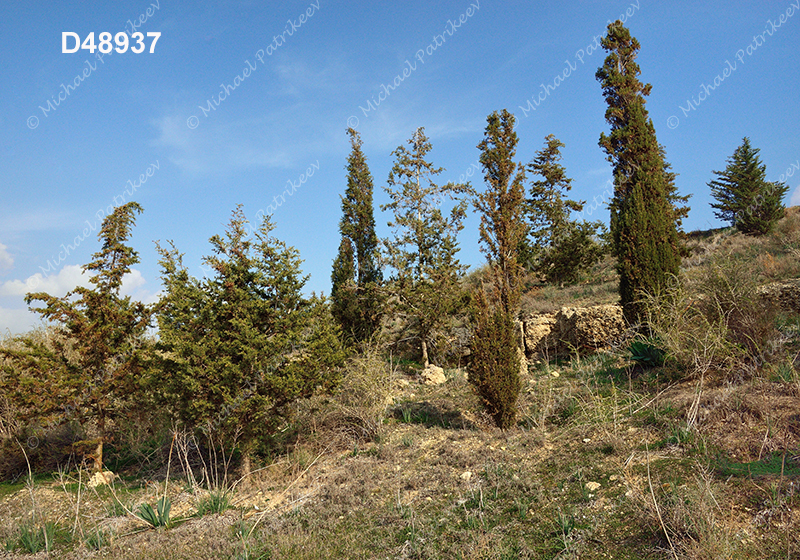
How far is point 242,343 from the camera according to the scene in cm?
732

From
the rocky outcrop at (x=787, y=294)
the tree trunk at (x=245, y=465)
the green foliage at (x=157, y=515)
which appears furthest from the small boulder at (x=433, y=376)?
the rocky outcrop at (x=787, y=294)

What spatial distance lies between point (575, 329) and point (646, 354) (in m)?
3.16

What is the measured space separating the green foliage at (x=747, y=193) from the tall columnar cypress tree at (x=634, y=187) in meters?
16.5

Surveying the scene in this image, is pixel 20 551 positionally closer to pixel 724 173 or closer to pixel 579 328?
pixel 579 328

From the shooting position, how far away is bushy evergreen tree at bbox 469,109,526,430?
25.4 ft

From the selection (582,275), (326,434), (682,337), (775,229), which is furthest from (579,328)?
(775,229)

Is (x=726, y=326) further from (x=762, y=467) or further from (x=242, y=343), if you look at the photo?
(x=242, y=343)

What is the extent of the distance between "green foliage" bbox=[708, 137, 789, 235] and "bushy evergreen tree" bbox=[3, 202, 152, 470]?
28.8 m

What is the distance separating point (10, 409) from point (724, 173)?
38.1m

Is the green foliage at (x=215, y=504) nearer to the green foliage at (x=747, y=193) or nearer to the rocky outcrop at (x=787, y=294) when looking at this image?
the rocky outcrop at (x=787, y=294)

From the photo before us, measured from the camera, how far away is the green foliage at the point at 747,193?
974 inches

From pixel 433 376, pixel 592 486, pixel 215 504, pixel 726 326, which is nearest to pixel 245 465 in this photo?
pixel 215 504

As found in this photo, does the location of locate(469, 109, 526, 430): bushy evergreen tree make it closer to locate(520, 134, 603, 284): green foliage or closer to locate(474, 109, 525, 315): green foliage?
locate(474, 109, 525, 315): green foliage

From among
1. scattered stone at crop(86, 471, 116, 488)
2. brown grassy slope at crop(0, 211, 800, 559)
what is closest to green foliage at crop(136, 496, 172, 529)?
brown grassy slope at crop(0, 211, 800, 559)
